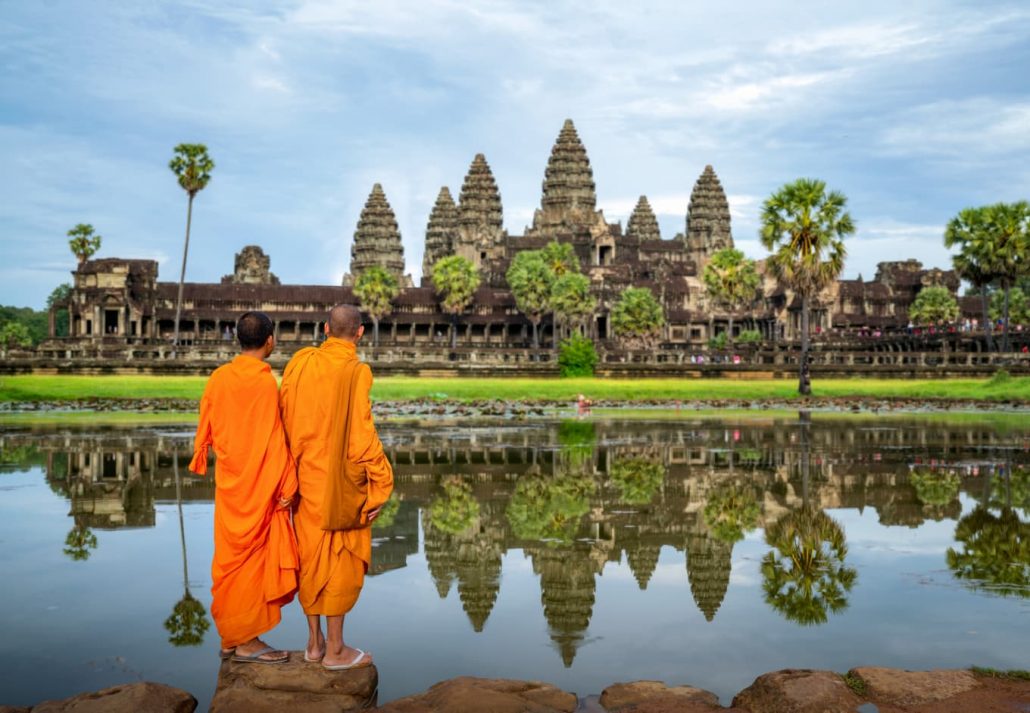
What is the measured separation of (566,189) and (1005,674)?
11485cm

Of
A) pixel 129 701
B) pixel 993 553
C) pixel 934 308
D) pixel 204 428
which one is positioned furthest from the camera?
pixel 934 308

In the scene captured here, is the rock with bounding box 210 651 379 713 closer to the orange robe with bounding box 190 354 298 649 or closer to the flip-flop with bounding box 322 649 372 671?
the flip-flop with bounding box 322 649 372 671

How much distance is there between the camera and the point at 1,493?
13586 mm

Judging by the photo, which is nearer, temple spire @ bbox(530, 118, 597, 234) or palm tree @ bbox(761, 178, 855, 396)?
palm tree @ bbox(761, 178, 855, 396)

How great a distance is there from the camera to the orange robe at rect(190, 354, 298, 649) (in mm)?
6340

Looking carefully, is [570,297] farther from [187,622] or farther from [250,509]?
Answer: [250,509]

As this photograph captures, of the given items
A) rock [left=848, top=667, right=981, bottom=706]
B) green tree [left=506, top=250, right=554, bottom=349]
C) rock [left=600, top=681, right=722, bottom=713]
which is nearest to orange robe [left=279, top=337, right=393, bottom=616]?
rock [left=600, top=681, right=722, bottom=713]

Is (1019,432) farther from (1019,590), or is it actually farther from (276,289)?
(276,289)

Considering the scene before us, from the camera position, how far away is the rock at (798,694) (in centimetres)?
552

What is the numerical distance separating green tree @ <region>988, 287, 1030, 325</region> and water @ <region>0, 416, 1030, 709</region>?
79.4 m

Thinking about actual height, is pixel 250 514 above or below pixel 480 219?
below

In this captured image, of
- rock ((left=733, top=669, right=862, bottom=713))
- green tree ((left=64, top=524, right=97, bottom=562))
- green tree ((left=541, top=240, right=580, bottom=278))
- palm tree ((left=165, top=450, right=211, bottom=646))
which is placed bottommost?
green tree ((left=64, top=524, right=97, bottom=562))

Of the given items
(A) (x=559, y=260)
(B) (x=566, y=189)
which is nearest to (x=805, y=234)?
(A) (x=559, y=260)

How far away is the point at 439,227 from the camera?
448 feet
